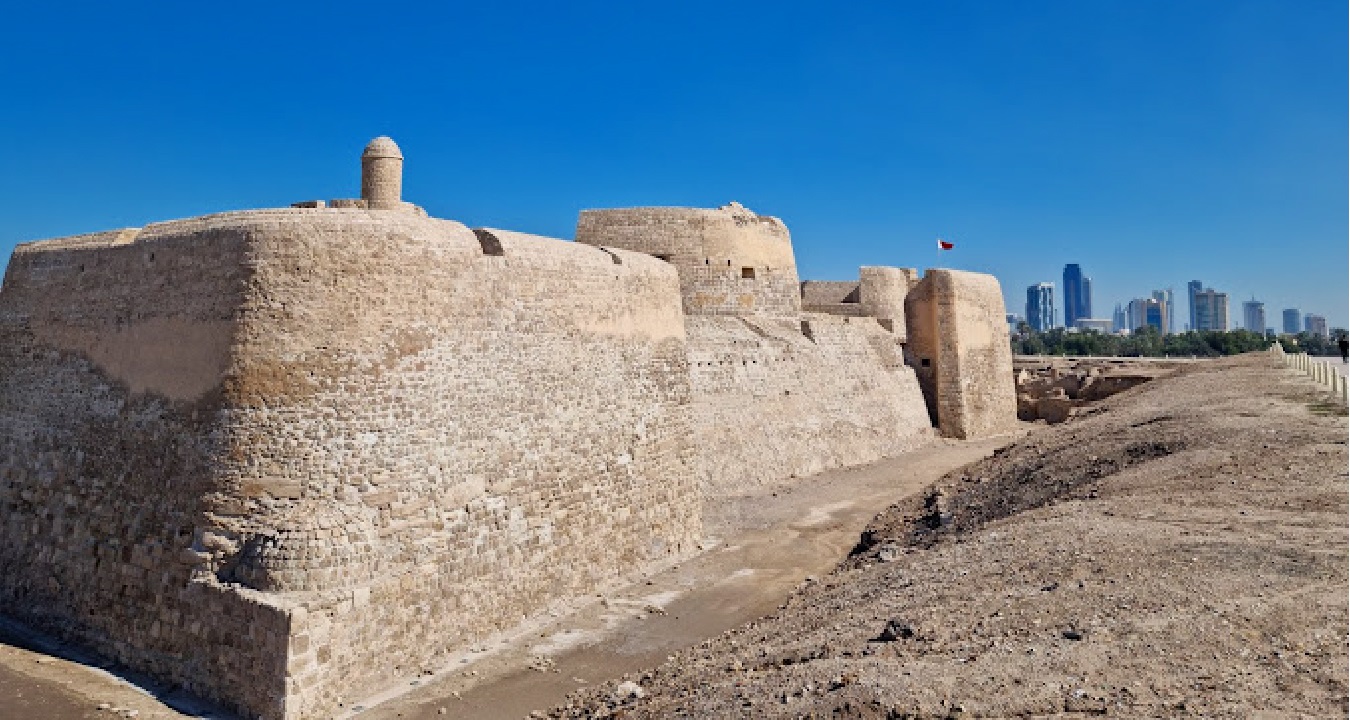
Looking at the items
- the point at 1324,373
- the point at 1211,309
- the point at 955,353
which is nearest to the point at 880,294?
the point at 955,353

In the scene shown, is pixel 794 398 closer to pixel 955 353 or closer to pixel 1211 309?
pixel 955 353

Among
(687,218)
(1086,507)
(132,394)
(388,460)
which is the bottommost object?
(1086,507)

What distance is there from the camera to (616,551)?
13.0 m

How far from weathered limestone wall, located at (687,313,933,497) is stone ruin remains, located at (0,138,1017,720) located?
4.80 meters

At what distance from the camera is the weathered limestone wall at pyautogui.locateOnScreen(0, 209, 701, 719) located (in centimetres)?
901

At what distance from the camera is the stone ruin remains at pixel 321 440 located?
29.8 feet

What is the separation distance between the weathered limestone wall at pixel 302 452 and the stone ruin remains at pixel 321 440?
30 millimetres

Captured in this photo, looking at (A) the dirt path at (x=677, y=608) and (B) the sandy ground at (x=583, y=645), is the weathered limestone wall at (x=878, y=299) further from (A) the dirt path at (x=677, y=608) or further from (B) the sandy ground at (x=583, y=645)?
(B) the sandy ground at (x=583, y=645)

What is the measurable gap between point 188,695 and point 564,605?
4.39 meters

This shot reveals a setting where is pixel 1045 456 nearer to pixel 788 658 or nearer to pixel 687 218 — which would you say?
pixel 788 658

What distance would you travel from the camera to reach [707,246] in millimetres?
22156

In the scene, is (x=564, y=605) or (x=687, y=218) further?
(x=687, y=218)

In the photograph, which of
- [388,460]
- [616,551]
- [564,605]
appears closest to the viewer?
[388,460]

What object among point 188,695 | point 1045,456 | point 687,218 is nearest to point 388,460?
point 188,695
